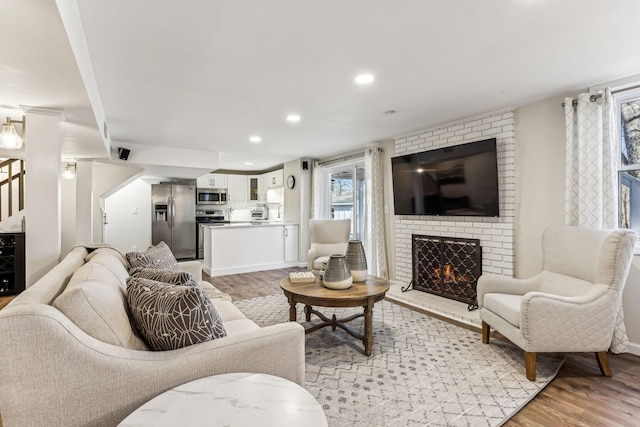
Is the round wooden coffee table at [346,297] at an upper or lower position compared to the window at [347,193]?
lower

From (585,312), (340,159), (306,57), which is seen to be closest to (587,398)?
(585,312)

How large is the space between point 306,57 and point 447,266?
3.04 m

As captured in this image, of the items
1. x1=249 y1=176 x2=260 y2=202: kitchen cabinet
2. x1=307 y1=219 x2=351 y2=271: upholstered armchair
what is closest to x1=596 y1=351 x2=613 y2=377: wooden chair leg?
x1=307 y1=219 x2=351 y2=271: upholstered armchair

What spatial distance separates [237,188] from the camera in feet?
27.1

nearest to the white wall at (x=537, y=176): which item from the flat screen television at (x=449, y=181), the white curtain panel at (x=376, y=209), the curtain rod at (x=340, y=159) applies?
the flat screen television at (x=449, y=181)

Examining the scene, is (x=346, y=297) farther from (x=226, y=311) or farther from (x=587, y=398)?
(x=587, y=398)

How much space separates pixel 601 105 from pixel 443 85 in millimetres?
1321

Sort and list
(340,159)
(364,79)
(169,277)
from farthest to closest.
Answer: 1. (340,159)
2. (364,79)
3. (169,277)

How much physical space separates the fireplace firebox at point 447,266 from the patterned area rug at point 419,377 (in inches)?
31.4

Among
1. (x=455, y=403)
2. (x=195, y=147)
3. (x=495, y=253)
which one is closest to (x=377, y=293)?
(x=455, y=403)

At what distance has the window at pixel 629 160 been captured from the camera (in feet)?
8.78

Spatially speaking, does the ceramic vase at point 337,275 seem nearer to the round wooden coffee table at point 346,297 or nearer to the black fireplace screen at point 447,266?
the round wooden coffee table at point 346,297

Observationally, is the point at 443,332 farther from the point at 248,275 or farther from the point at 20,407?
the point at 248,275

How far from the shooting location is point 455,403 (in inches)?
76.4
